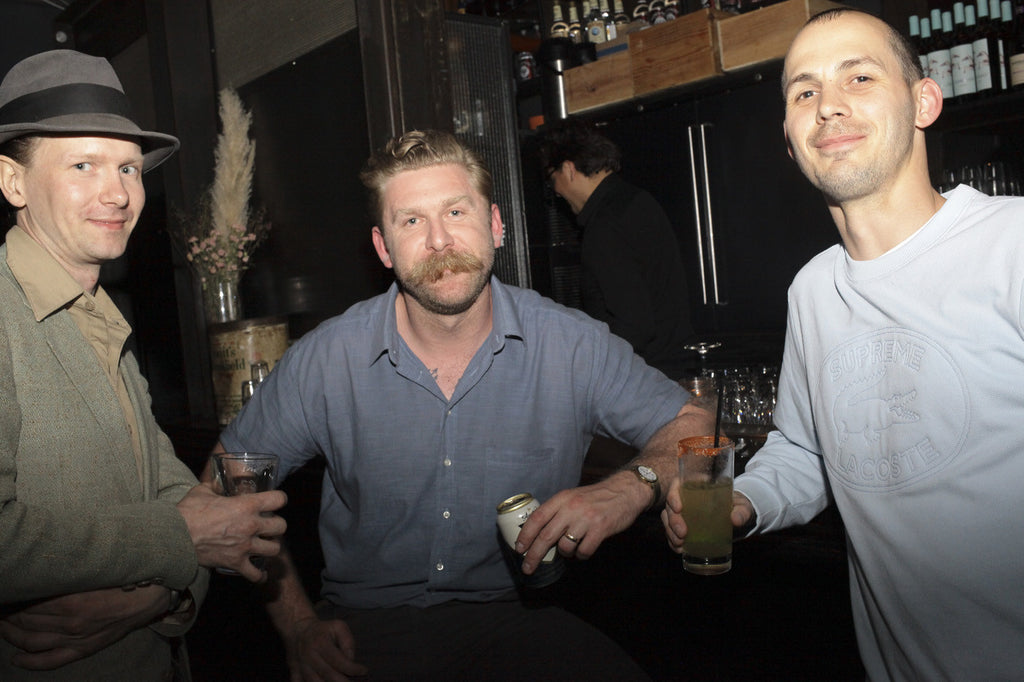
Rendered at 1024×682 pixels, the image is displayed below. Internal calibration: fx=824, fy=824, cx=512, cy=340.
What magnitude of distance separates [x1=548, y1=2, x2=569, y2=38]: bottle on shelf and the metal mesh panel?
1.70 meters

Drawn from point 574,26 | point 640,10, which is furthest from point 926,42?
point 574,26

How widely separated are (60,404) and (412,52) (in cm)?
181

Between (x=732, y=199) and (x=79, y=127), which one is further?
(x=732, y=199)

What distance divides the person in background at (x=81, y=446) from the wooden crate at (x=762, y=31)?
255 centimetres

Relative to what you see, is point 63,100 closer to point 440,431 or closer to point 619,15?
point 440,431

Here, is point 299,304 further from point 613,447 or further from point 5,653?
point 5,653

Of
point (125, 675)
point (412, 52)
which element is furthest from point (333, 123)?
point (125, 675)

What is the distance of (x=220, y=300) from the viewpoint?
3.42 m

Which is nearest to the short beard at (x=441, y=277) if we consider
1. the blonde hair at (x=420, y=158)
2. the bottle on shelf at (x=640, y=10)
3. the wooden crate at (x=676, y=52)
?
the blonde hair at (x=420, y=158)

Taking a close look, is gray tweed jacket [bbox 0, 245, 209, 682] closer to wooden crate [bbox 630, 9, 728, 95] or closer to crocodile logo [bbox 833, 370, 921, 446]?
crocodile logo [bbox 833, 370, 921, 446]

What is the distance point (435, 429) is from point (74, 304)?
813 millimetres

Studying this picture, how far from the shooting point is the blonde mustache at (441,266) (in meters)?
1.97

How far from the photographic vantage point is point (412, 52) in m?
2.78

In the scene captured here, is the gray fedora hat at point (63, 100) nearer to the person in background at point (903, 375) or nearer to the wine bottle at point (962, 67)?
the person in background at point (903, 375)
